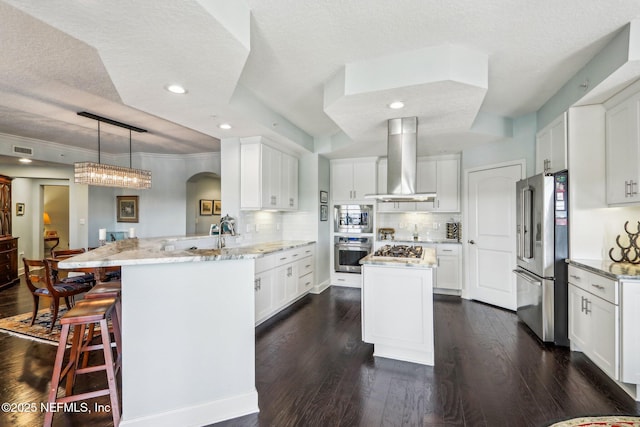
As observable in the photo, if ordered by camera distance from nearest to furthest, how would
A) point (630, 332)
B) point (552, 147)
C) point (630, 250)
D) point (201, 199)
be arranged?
point (630, 332) < point (630, 250) < point (552, 147) < point (201, 199)

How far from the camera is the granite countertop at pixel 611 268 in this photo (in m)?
2.18

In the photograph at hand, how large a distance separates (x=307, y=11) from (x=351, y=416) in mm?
2607

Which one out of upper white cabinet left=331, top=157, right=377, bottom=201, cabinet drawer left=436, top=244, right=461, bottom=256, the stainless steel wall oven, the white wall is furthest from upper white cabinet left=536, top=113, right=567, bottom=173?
the stainless steel wall oven

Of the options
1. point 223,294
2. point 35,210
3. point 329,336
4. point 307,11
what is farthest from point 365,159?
point 35,210

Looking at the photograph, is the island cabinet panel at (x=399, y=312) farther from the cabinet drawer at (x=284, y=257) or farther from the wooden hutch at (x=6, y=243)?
the wooden hutch at (x=6, y=243)

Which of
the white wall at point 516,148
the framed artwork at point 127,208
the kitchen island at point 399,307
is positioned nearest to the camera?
the kitchen island at point 399,307

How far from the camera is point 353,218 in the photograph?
5551 mm

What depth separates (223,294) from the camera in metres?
2.06

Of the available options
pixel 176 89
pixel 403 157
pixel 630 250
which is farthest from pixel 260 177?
pixel 630 250

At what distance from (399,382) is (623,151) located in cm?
264

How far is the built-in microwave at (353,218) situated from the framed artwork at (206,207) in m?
4.01

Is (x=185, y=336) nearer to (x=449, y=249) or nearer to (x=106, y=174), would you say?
(x=106, y=174)

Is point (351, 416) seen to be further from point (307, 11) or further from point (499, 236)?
point (499, 236)

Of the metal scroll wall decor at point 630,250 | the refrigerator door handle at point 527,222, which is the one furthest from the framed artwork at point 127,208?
the metal scroll wall decor at point 630,250
